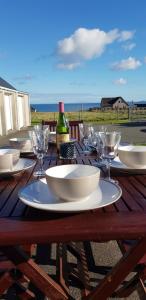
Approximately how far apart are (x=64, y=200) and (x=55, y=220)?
12cm

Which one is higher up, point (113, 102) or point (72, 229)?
point (113, 102)

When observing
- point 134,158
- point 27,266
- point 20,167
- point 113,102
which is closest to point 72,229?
point 27,266

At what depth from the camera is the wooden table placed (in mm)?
948

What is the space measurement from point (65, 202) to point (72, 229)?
18 centimetres

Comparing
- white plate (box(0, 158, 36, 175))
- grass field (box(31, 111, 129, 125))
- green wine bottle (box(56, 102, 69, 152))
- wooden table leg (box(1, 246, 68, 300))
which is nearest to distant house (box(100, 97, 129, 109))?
grass field (box(31, 111, 129, 125))

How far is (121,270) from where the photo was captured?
45.4 inches

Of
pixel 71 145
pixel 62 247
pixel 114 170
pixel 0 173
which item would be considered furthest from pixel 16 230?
pixel 62 247

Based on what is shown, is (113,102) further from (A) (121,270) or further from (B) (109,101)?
(A) (121,270)

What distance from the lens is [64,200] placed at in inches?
44.9

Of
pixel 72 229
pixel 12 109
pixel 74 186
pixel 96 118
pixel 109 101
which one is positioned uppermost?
pixel 109 101

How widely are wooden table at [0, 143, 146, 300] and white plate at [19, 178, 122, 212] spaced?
3 centimetres

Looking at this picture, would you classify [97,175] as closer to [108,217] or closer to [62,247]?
[108,217]

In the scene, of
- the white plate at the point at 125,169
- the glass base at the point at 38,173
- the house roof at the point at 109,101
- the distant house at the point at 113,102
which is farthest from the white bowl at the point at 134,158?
the house roof at the point at 109,101

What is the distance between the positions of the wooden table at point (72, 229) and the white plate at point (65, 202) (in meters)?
0.03
